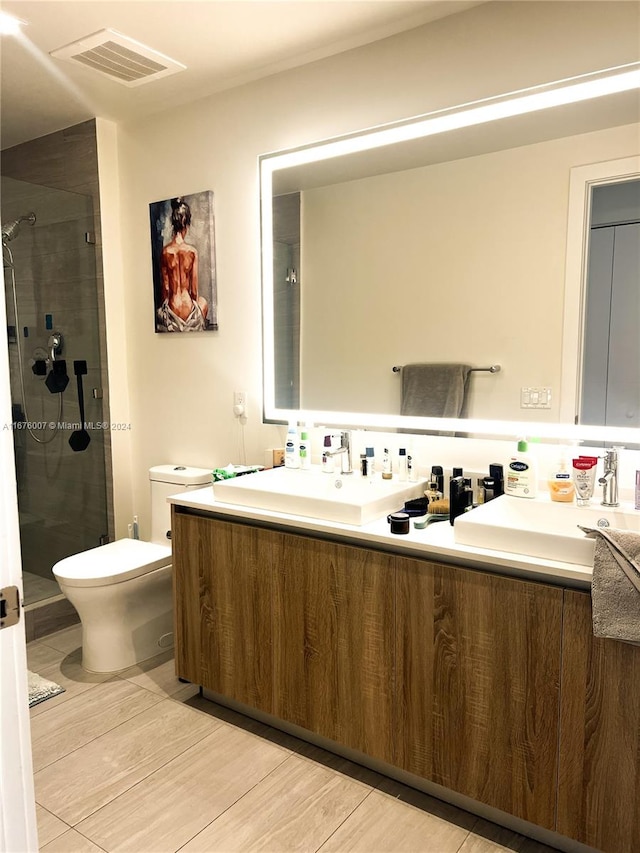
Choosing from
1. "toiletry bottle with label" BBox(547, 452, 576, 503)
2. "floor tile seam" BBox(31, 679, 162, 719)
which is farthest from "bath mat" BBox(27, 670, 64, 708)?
"toiletry bottle with label" BBox(547, 452, 576, 503)

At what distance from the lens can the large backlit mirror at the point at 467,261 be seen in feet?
6.37

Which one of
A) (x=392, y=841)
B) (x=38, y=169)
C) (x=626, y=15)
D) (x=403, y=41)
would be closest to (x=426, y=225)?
(x=403, y=41)

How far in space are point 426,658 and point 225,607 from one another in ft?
2.57

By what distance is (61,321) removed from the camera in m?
3.15

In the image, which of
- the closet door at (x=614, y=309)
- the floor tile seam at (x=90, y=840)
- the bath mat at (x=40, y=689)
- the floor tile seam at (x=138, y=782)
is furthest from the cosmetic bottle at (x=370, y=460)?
the bath mat at (x=40, y=689)

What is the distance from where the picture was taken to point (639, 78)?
6.07 feet

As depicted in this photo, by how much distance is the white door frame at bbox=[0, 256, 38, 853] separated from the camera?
0.98 m

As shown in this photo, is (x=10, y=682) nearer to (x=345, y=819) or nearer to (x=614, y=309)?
(x=345, y=819)

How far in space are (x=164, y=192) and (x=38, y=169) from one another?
825 mm

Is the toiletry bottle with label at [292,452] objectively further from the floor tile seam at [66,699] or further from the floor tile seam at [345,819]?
the floor tile seam at [345,819]

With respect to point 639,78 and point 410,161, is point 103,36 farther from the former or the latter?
point 639,78

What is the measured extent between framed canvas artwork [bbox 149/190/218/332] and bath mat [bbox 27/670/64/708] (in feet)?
5.24

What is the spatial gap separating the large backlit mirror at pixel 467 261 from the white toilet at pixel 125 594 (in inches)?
29.6

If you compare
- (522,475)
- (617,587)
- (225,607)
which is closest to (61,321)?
(225,607)
